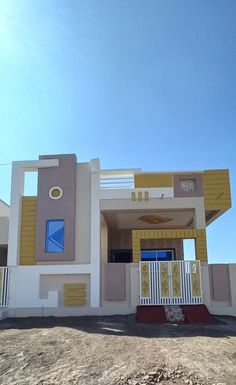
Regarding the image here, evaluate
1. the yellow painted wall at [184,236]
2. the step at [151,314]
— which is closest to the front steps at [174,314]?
the step at [151,314]

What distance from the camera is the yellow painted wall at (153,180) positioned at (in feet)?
55.0

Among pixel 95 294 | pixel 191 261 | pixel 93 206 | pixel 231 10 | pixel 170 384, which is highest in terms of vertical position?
pixel 231 10

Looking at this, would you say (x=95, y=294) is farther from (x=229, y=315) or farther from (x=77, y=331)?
(x=229, y=315)

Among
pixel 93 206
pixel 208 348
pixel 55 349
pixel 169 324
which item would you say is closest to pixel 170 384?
pixel 208 348

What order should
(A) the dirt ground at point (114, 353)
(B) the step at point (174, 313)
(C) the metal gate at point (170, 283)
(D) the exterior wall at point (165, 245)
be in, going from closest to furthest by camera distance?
(A) the dirt ground at point (114, 353), (B) the step at point (174, 313), (C) the metal gate at point (170, 283), (D) the exterior wall at point (165, 245)

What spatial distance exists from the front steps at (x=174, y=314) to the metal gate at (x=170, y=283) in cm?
27

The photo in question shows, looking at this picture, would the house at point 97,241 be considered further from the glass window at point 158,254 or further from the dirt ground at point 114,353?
the glass window at point 158,254

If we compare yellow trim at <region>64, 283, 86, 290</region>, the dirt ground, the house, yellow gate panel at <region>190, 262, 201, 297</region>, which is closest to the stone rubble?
the dirt ground

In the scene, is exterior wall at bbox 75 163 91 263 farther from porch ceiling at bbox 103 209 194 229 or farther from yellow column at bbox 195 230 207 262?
yellow column at bbox 195 230 207 262

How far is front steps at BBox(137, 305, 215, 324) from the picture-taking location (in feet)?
46.0

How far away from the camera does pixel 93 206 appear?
1677 centimetres

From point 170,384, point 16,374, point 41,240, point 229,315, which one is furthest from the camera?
point 41,240

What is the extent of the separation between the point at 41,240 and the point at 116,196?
3750 mm

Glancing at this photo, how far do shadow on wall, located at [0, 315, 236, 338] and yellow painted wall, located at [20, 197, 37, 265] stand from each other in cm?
263
